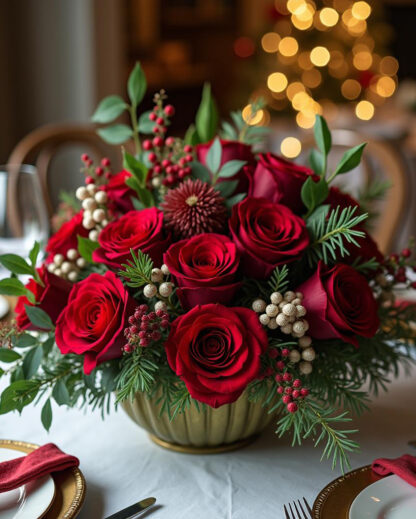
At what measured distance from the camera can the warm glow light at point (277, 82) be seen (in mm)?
3875

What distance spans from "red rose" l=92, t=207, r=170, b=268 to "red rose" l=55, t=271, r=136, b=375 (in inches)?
0.8

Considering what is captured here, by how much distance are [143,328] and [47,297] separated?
14 centimetres

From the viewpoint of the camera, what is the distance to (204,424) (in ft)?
2.17

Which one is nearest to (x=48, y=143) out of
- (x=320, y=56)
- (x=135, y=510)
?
(x=135, y=510)

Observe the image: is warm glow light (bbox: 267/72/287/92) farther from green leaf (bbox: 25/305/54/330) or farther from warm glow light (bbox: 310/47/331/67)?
green leaf (bbox: 25/305/54/330)

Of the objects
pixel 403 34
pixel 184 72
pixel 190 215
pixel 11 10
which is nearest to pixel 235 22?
pixel 184 72

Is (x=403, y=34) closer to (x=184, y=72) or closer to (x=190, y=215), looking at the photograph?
(x=184, y=72)

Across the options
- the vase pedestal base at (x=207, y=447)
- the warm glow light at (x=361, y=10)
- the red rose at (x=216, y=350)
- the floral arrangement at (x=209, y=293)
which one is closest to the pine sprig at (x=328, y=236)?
the floral arrangement at (x=209, y=293)

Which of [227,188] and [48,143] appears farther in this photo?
[48,143]

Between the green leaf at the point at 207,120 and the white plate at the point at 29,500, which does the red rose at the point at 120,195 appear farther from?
the white plate at the point at 29,500

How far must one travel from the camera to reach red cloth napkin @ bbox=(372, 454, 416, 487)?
1.98 ft

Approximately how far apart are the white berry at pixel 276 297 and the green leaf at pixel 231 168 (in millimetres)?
156

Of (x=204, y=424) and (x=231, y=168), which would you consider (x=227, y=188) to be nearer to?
(x=231, y=168)

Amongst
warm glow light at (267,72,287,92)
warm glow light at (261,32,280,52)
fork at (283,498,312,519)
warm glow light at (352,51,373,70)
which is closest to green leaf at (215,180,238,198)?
fork at (283,498,312,519)
